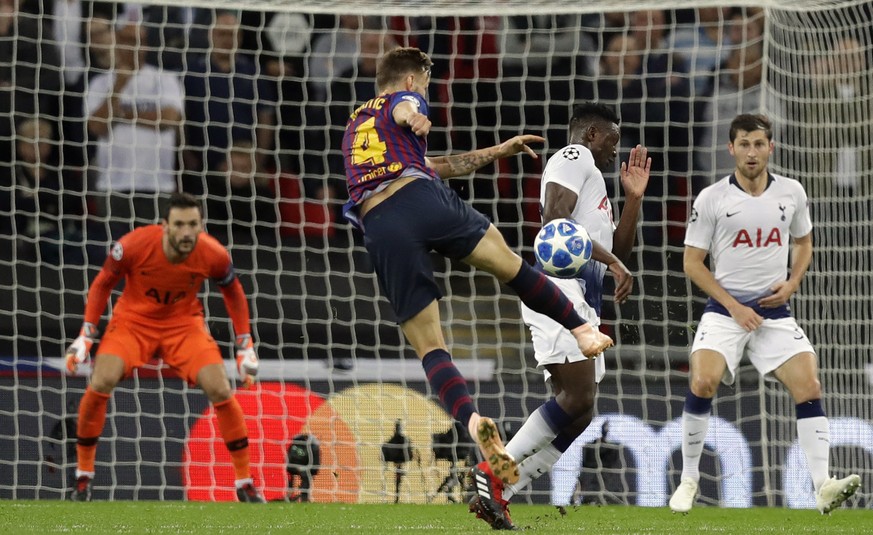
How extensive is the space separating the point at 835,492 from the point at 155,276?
4.15 m

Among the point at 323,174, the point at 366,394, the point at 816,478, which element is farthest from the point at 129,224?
the point at 816,478

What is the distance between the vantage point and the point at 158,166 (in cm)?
957

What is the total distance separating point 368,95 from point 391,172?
5354 millimetres

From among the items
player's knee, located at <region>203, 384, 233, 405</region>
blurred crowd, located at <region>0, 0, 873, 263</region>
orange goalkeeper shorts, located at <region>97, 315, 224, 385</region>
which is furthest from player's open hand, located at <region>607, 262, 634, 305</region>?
blurred crowd, located at <region>0, 0, 873, 263</region>

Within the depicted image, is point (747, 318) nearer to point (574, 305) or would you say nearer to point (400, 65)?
point (574, 305)

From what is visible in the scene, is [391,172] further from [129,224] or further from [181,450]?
[129,224]

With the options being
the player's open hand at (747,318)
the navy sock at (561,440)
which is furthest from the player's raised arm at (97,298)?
the player's open hand at (747,318)

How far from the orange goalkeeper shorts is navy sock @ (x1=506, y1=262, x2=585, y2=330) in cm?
354

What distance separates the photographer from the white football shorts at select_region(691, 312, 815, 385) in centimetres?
648

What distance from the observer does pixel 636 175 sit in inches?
236

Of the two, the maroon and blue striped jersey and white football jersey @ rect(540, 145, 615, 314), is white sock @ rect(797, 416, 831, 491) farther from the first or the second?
the maroon and blue striped jersey

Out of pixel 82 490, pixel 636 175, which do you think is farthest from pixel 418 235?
pixel 82 490

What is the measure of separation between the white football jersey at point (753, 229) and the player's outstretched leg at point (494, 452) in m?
2.74

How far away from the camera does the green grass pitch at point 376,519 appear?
5.36 m
